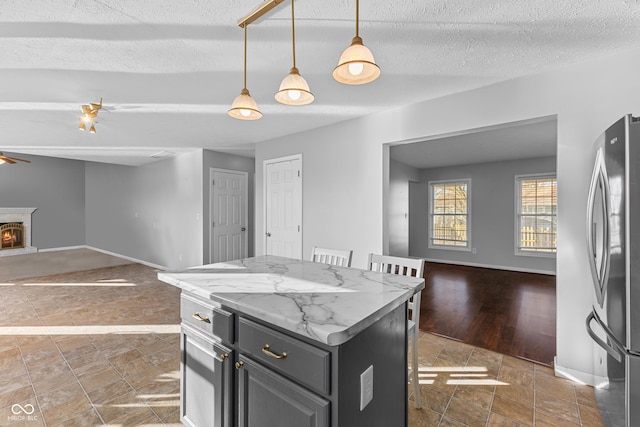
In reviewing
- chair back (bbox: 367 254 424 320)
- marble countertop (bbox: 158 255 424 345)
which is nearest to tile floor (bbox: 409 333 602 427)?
chair back (bbox: 367 254 424 320)

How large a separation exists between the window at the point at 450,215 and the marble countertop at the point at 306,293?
6.11 meters

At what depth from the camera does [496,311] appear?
3727 mm

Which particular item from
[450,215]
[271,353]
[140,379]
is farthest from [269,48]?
[450,215]

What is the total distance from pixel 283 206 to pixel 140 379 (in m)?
2.77

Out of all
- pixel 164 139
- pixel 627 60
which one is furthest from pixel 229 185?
pixel 627 60

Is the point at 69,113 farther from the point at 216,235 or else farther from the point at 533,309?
the point at 533,309

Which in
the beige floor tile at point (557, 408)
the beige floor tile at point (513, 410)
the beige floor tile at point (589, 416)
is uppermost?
the beige floor tile at point (589, 416)

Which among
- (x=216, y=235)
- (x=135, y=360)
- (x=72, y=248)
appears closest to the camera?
(x=135, y=360)

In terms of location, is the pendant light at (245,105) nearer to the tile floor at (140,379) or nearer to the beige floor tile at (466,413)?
the tile floor at (140,379)

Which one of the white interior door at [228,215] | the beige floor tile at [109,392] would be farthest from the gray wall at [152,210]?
the beige floor tile at [109,392]

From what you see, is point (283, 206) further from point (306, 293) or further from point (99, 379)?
point (306, 293)

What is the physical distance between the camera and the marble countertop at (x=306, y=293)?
101cm

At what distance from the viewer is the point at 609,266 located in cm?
165

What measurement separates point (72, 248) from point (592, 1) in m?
12.1
